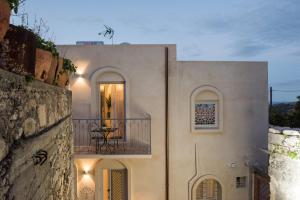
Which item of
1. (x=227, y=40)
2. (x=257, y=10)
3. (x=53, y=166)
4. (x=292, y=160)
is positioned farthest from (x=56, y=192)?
(x=227, y=40)

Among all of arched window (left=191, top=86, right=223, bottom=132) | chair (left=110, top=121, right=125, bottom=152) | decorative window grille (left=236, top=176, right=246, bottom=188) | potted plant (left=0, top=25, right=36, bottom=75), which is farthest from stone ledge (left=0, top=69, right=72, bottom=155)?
decorative window grille (left=236, top=176, right=246, bottom=188)

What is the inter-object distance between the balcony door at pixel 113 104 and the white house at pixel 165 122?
0.04 meters

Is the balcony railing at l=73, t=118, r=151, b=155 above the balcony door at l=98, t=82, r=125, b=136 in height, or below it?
below

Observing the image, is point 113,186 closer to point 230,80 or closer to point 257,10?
point 230,80

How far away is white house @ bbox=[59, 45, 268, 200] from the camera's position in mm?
9602

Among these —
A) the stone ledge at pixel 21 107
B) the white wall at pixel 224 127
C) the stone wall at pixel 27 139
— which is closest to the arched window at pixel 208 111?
the white wall at pixel 224 127

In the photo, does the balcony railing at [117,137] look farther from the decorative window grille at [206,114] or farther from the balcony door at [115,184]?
the decorative window grille at [206,114]

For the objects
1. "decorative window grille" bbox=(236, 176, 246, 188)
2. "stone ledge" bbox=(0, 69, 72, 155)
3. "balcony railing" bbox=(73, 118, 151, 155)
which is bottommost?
"decorative window grille" bbox=(236, 176, 246, 188)

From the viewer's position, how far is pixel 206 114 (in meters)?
9.98

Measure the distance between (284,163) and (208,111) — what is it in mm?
3266

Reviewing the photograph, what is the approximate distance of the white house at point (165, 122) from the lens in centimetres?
960

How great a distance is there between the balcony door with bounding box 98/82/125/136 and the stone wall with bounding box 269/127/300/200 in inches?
Answer: 197

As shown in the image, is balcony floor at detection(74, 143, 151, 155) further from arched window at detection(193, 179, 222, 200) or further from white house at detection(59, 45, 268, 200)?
arched window at detection(193, 179, 222, 200)

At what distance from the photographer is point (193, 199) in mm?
9883
